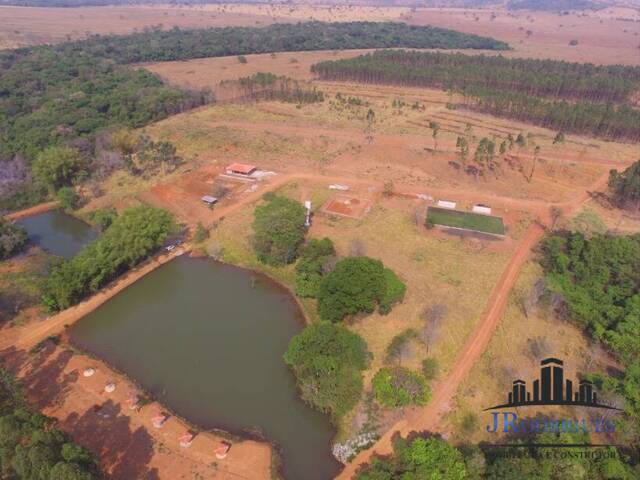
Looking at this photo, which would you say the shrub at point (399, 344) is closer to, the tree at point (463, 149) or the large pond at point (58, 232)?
the tree at point (463, 149)

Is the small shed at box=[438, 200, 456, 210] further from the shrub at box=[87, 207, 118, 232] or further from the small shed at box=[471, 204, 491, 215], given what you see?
the shrub at box=[87, 207, 118, 232]

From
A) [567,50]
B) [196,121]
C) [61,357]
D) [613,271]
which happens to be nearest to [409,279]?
[613,271]

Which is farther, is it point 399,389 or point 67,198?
point 67,198

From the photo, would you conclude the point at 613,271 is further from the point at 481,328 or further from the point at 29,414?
the point at 29,414

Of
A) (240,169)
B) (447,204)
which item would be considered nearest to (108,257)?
(240,169)

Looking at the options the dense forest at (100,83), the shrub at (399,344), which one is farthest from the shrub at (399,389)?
the dense forest at (100,83)

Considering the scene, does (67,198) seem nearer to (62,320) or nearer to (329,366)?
(62,320)

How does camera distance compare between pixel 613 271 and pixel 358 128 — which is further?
pixel 358 128
